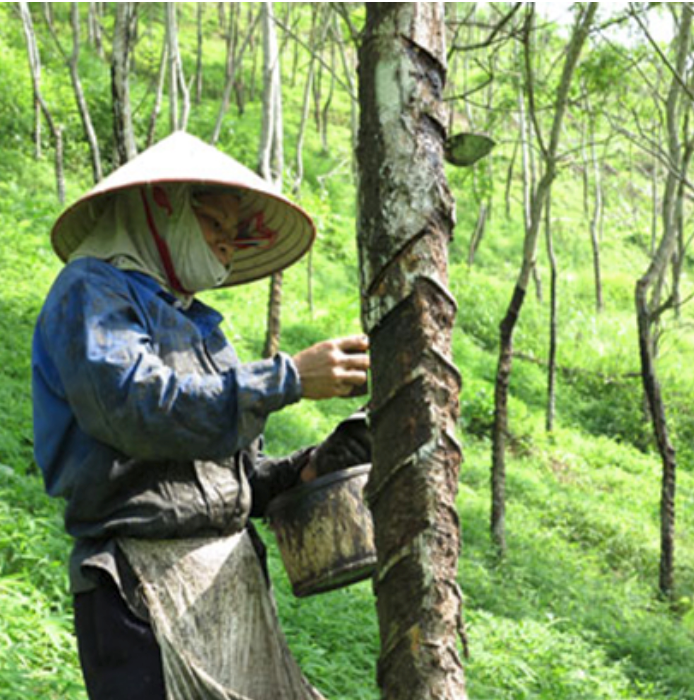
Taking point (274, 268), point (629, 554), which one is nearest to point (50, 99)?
point (629, 554)

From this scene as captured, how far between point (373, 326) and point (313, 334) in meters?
10.1

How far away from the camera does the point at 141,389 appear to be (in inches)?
63.3

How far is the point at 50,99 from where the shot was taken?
15.3 metres

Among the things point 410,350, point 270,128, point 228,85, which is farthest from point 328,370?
point 228,85

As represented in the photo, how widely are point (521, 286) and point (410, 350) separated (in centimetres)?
Result: 595

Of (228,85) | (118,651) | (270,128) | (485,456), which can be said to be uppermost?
(228,85)

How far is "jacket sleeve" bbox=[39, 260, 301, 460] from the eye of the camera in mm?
1618

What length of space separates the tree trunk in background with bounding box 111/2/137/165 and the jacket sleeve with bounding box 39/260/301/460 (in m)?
5.63

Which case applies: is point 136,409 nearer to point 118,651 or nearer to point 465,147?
point 118,651

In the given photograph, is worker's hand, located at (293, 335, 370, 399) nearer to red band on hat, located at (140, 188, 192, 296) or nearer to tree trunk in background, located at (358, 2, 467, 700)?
tree trunk in background, located at (358, 2, 467, 700)

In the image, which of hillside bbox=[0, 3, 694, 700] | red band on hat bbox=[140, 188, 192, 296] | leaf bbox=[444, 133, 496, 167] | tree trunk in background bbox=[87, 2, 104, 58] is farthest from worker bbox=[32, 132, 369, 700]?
tree trunk in background bbox=[87, 2, 104, 58]

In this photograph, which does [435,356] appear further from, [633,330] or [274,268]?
[633,330]

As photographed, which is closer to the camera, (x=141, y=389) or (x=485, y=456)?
(x=141, y=389)

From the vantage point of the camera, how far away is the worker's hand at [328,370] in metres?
1.71
